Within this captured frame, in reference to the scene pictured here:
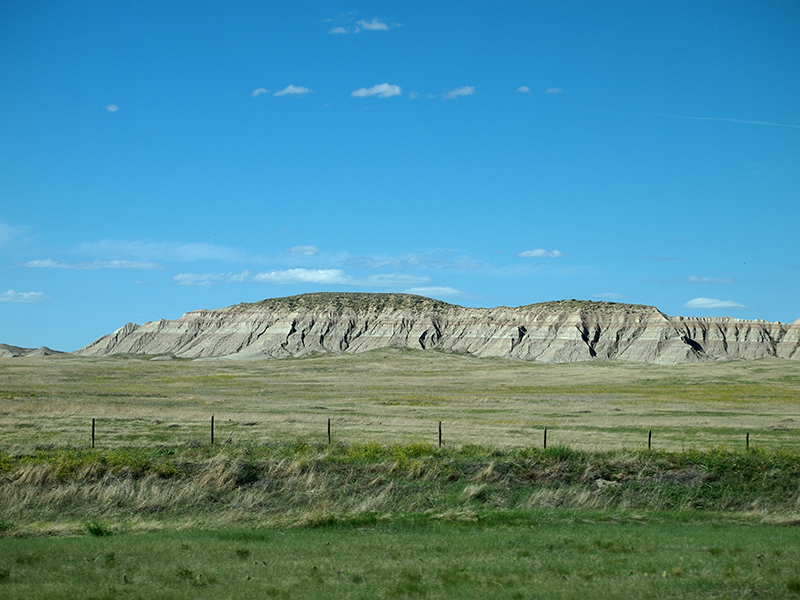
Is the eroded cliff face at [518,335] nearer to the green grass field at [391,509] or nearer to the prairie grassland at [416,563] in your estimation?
the green grass field at [391,509]

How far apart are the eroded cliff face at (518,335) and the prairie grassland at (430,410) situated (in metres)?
63.7

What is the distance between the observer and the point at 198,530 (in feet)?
52.1

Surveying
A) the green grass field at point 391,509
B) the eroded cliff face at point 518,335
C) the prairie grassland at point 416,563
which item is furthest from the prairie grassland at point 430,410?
the eroded cliff face at point 518,335

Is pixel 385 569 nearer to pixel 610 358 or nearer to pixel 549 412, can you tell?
pixel 549 412

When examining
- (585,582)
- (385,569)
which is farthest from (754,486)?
(385,569)

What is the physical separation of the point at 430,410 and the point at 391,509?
32.0m

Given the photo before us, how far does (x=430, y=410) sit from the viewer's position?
50750 millimetres

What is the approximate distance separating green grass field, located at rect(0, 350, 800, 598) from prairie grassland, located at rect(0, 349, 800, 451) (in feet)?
1.44

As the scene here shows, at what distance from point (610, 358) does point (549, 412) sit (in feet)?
405

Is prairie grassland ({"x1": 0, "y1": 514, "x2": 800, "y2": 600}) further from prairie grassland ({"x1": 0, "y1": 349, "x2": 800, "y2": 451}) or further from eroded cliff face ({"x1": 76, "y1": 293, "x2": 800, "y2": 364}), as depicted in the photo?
eroded cliff face ({"x1": 76, "y1": 293, "x2": 800, "y2": 364})

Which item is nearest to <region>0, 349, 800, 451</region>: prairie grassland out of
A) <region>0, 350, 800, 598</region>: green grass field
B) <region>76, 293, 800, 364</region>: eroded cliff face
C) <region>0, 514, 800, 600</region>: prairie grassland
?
<region>0, 350, 800, 598</region>: green grass field

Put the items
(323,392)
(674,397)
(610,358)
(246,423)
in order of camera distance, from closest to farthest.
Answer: (246,423), (674,397), (323,392), (610,358)

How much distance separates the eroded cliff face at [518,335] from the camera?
6708 inches

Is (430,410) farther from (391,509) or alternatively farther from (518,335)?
(518,335)
